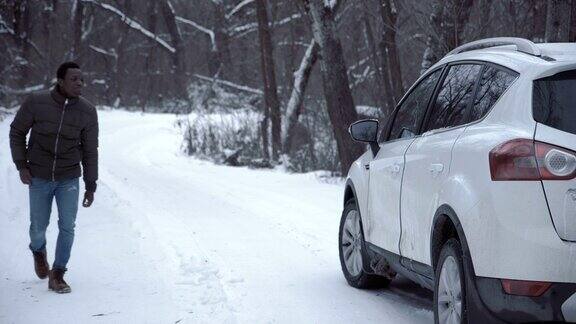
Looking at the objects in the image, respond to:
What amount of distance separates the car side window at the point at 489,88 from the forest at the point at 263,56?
539 centimetres

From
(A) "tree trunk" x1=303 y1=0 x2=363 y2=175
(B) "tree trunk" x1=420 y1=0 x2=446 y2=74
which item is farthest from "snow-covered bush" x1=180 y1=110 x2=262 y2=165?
(B) "tree trunk" x1=420 y1=0 x2=446 y2=74

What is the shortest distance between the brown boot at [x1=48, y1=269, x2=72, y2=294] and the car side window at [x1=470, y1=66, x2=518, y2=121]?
412cm

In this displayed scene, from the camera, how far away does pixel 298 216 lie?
469 inches

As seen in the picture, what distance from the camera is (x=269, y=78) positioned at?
2259 centimetres

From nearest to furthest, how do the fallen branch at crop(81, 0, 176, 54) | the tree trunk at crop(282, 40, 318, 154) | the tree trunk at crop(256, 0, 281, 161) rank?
the tree trunk at crop(282, 40, 318, 154)
the tree trunk at crop(256, 0, 281, 161)
the fallen branch at crop(81, 0, 176, 54)

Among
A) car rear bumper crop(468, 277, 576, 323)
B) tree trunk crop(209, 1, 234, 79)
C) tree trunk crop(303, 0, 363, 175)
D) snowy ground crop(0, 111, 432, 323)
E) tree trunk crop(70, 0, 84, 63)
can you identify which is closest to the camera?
car rear bumper crop(468, 277, 576, 323)

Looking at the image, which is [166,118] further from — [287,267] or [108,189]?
[287,267]

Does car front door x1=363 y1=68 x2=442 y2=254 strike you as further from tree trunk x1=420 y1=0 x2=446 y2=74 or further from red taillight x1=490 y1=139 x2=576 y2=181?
tree trunk x1=420 y1=0 x2=446 y2=74

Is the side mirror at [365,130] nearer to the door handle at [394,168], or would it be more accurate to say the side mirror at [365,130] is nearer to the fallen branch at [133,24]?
the door handle at [394,168]

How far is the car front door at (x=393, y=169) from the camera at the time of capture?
6014 mm

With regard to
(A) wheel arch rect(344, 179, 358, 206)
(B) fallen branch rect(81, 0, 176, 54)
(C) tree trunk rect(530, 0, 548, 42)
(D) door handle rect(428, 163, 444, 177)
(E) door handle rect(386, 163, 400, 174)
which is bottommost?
(A) wheel arch rect(344, 179, 358, 206)

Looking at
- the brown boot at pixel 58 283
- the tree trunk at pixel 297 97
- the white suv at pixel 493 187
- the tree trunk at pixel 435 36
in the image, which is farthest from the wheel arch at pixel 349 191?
the tree trunk at pixel 297 97

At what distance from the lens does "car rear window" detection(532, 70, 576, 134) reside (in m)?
4.17

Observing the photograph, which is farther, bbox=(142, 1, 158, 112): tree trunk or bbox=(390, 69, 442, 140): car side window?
bbox=(142, 1, 158, 112): tree trunk
